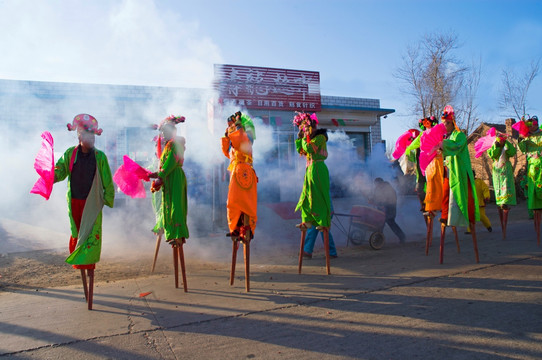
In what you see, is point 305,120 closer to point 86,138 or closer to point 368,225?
point 86,138

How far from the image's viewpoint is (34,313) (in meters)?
3.47

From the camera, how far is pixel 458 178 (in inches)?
200

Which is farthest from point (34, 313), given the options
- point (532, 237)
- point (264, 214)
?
point (532, 237)

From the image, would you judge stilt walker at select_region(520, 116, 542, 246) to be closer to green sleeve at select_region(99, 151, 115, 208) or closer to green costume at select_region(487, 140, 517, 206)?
green costume at select_region(487, 140, 517, 206)

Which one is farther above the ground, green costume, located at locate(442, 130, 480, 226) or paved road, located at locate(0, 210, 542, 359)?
green costume, located at locate(442, 130, 480, 226)

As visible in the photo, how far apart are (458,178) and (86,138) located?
4700 mm

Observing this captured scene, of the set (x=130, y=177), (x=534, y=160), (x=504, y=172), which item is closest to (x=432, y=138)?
(x=504, y=172)

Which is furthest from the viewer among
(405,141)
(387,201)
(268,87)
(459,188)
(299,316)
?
(268,87)

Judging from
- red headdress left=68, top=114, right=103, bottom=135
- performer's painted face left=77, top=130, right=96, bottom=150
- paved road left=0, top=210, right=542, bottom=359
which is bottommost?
paved road left=0, top=210, right=542, bottom=359

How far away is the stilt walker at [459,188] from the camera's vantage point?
16.4 feet

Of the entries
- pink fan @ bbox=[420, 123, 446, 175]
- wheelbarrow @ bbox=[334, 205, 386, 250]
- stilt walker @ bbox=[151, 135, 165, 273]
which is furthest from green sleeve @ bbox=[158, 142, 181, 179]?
wheelbarrow @ bbox=[334, 205, 386, 250]

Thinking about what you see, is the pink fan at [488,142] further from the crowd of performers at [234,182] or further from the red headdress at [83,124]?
the red headdress at [83,124]

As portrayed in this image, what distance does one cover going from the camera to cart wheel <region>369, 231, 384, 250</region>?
6.80 m

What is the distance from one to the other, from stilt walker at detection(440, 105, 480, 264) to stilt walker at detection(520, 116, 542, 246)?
7.92 feet
